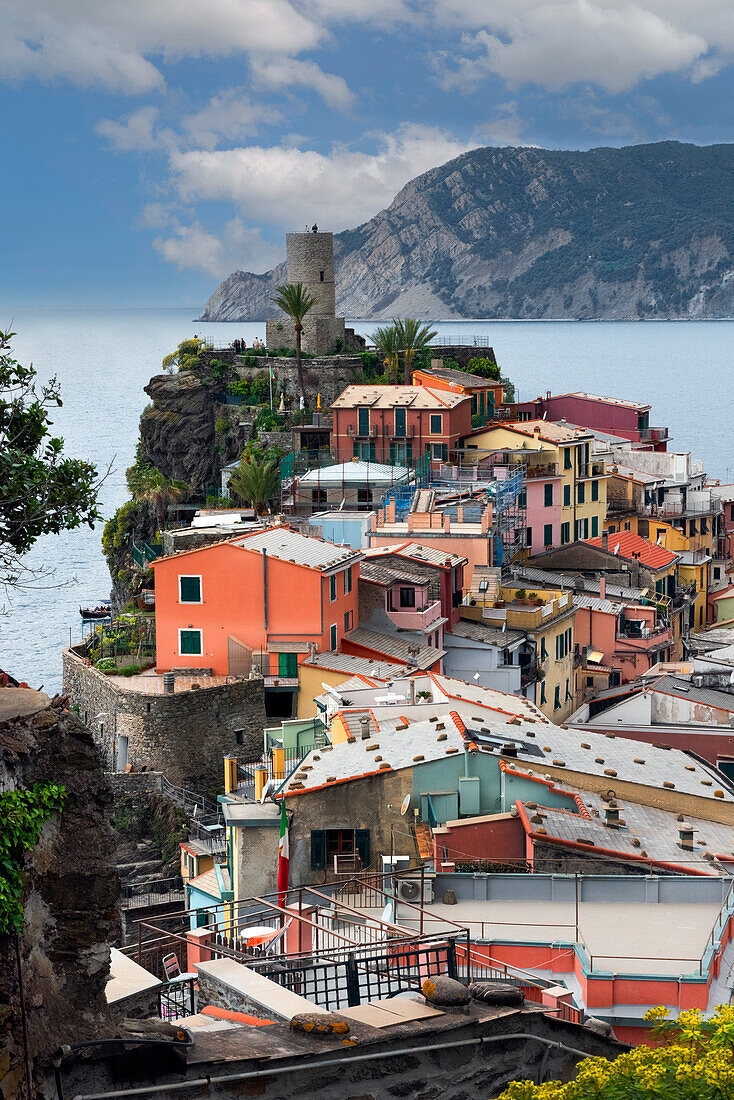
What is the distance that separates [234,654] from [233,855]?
18.5m

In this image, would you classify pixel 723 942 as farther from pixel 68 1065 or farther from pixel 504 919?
pixel 68 1065

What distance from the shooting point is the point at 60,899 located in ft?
33.1

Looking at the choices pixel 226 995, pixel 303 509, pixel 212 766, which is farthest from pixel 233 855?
pixel 303 509

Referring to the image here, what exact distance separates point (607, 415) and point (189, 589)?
5451 centimetres

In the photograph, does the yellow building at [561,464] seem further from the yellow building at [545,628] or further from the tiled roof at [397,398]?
the yellow building at [545,628]

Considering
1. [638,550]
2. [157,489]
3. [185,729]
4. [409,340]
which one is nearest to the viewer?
[185,729]

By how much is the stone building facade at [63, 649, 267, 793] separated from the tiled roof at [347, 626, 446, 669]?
3.85 m

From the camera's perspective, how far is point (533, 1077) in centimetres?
1116

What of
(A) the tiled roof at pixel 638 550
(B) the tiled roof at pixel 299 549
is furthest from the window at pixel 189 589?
(A) the tiled roof at pixel 638 550

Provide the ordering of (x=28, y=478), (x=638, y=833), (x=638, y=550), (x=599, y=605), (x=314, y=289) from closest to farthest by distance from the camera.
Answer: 1. (x=28, y=478)
2. (x=638, y=833)
3. (x=599, y=605)
4. (x=638, y=550)
5. (x=314, y=289)

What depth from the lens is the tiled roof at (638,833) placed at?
20.4m

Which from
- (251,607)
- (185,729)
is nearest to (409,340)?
(251,607)

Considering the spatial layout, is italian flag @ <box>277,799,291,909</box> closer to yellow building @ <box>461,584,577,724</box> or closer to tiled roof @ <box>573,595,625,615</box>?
yellow building @ <box>461,584,577,724</box>

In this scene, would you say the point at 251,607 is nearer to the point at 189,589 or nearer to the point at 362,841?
the point at 189,589
